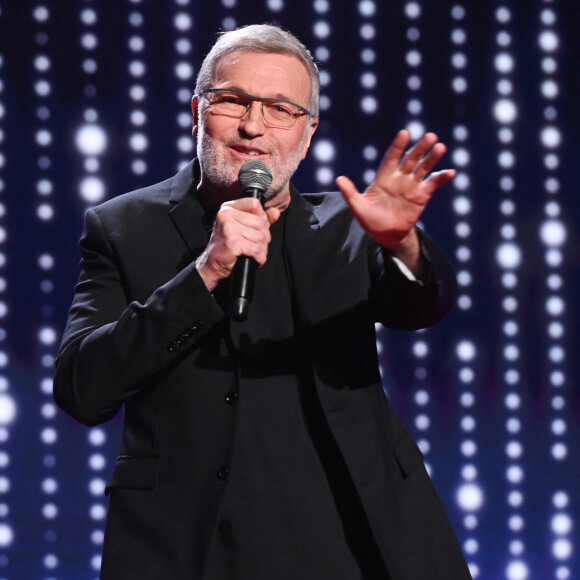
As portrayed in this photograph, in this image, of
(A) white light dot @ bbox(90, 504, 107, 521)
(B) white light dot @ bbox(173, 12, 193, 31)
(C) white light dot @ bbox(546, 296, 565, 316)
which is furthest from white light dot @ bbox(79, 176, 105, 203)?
(C) white light dot @ bbox(546, 296, 565, 316)

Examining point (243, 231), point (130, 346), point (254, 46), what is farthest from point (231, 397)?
point (254, 46)

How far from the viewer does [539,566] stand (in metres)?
3.05

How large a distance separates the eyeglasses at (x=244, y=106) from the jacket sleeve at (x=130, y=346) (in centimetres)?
38

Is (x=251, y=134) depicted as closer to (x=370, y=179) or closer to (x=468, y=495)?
(x=370, y=179)

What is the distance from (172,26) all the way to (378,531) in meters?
2.13

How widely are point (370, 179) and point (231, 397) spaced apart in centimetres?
174

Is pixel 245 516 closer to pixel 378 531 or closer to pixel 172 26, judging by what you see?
pixel 378 531

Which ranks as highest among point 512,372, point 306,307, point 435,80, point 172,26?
point 172,26

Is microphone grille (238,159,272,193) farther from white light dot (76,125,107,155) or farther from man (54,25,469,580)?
white light dot (76,125,107,155)

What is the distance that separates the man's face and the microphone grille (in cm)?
8

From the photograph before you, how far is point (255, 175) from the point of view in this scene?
1318mm

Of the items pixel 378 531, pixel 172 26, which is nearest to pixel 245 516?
pixel 378 531

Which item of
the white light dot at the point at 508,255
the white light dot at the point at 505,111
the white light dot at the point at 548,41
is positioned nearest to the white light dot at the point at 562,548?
the white light dot at the point at 508,255

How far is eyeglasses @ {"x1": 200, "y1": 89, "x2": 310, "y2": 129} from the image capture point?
4.80 feet
